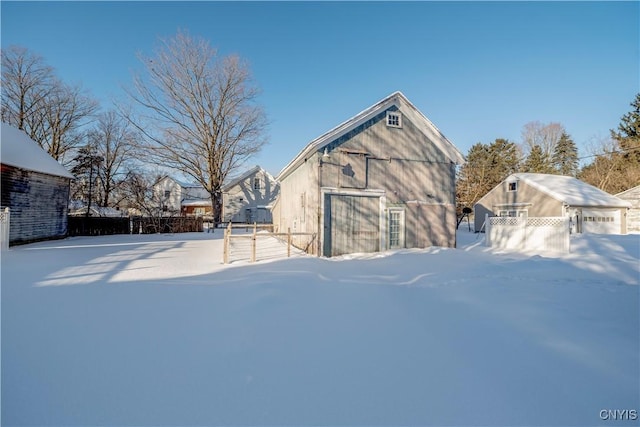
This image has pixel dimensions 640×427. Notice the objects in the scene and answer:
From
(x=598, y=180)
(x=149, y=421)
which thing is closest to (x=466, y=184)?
(x=598, y=180)

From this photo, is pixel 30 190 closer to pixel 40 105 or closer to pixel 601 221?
pixel 40 105

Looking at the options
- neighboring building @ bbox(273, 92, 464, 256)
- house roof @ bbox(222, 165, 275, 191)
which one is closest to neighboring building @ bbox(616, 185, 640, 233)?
neighboring building @ bbox(273, 92, 464, 256)

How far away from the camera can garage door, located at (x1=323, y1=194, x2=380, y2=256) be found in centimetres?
989

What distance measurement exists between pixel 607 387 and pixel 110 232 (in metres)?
22.4

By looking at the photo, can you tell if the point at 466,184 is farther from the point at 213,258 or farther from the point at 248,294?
the point at 248,294

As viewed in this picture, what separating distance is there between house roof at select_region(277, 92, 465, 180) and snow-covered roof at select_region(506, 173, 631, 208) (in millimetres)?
12725

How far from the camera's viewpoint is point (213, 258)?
8.77m

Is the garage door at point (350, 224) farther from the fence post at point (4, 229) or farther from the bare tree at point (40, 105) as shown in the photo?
the bare tree at point (40, 105)

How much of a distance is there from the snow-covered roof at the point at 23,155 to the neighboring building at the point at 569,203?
28.4 m

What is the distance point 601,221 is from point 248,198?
29.7 metres

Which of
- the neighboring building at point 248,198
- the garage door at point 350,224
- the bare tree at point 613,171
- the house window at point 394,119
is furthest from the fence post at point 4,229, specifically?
the bare tree at point 613,171

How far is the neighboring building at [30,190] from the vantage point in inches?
440

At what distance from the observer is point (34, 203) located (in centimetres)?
1235

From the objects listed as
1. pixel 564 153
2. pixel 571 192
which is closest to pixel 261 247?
pixel 571 192
